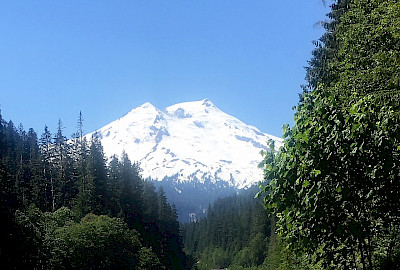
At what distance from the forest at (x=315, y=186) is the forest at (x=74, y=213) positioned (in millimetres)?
192

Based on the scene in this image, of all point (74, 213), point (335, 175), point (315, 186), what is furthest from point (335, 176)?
point (74, 213)

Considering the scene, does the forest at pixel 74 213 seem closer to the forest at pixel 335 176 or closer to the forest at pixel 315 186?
the forest at pixel 315 186

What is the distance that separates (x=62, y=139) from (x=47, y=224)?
46.5 meters

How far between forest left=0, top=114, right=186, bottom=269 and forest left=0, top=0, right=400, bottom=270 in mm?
192

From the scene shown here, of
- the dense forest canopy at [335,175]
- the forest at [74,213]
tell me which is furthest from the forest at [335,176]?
the forest at [74,213]

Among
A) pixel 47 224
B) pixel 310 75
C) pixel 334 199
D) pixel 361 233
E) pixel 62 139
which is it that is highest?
pixel 62 139

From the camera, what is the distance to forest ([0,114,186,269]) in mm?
41688

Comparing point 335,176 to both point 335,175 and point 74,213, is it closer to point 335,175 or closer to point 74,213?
point 335,175

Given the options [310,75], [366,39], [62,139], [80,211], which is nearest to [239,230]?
[62,139]

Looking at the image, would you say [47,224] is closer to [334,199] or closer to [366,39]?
[366,39]

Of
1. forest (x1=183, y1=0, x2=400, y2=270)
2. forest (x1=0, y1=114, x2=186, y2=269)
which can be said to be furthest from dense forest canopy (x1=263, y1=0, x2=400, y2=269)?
forest (x1=0, y1=114, x2=186, y2=269)

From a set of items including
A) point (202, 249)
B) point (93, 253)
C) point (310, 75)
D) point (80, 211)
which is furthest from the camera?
point (202, 249)

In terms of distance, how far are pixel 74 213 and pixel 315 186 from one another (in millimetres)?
60989

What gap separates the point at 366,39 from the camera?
57.3ft
